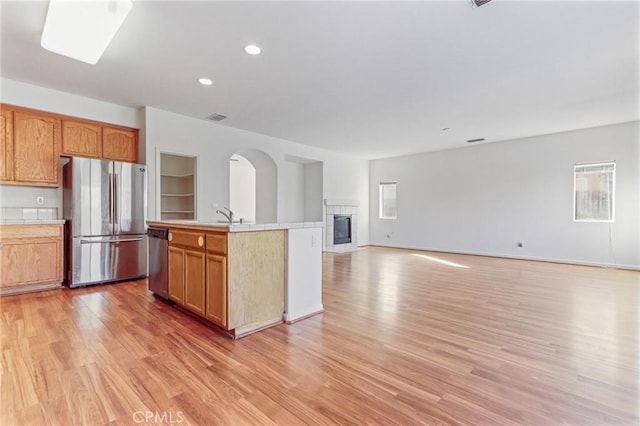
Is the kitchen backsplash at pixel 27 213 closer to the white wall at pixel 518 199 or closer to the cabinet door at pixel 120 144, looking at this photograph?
the cabinet door at pixel 120 144

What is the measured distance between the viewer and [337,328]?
106 inches

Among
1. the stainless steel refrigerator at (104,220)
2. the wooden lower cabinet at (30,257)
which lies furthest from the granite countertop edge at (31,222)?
the stainless steel refrigerator at (104,220)

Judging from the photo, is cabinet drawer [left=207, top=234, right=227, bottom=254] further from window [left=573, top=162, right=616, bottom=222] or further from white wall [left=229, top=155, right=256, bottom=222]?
window [left=573, top=162, right=616, bottom=222]

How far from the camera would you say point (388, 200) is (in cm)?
900

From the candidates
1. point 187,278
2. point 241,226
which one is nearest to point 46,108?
point 187,278

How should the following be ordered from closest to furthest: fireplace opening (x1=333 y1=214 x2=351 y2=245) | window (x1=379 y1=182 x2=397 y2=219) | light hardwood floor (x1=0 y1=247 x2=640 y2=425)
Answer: light hardwood floor (x1=0 y1=247 x2=640 y2=425), fireplace opening (x1=333 y1=214 x2=351 y2=245), window (x1=379 y1=182 x2=397 y2=219)

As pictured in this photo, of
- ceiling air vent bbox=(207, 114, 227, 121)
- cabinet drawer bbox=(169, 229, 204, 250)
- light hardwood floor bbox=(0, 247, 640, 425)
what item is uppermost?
ceiling air vent bbox=(207, 114, 227, 121)

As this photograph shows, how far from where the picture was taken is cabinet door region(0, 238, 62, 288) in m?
3.57

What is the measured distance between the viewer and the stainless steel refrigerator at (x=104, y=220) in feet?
13.1

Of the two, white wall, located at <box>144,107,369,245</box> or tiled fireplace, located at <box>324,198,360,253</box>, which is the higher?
white wall, located at <box>144,107,369,245</box>

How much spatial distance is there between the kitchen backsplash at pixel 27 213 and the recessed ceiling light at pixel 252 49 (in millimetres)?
3667

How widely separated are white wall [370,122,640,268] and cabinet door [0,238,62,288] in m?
7.44

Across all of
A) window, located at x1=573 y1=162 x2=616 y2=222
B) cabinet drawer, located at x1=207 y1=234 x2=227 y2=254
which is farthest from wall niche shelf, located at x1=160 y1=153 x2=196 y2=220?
window, located at x1=573 y1=162 x2=616 y2=222

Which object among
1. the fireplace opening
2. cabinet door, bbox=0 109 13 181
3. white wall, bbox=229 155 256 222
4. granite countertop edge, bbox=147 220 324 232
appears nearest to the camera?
granite countertop edge, bbox=147 220 324 232
